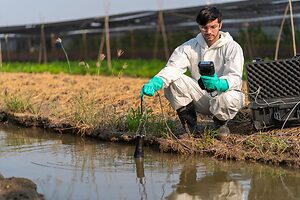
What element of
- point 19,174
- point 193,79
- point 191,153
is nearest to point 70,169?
point 19,174

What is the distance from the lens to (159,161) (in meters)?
4.43

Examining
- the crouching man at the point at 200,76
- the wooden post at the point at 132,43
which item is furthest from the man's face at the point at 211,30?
the wooden post at the point at 132,43

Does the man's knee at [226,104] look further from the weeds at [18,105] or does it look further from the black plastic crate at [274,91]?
the weeds at [18,105]

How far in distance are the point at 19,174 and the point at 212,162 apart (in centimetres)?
139

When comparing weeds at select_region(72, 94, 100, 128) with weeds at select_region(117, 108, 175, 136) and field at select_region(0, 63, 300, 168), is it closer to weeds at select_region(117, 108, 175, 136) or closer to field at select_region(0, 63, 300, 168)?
field at select_region(0, 63, 300, 168)

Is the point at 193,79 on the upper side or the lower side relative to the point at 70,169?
upper

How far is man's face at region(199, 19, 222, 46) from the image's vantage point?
4547mm

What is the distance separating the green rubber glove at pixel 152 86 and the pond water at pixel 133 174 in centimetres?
53

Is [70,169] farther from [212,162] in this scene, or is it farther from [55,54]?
[55,54]

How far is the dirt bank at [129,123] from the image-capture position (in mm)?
4344

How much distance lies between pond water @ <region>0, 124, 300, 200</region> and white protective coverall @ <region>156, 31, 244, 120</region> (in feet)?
1.48

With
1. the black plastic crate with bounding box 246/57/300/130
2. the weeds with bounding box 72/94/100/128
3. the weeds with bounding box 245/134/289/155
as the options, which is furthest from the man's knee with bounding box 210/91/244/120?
the weeds with bounding box 72/94/100/128

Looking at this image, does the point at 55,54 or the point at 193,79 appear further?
the point at 55,54

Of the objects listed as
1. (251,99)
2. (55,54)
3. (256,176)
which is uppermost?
(55,54)
